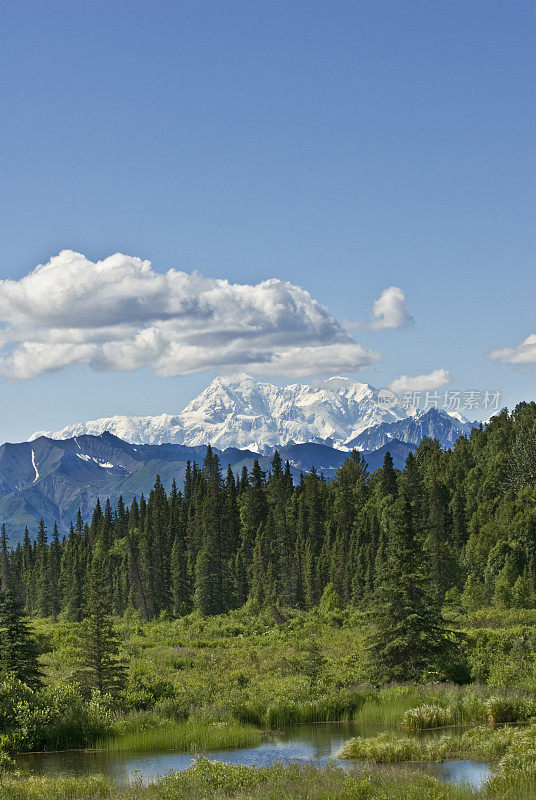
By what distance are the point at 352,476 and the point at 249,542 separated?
23.7 metres

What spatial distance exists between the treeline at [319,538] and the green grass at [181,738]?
2588 inches

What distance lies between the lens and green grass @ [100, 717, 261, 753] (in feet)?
115

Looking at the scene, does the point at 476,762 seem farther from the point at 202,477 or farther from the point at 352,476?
the point at 202,477

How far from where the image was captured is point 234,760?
1261 inches

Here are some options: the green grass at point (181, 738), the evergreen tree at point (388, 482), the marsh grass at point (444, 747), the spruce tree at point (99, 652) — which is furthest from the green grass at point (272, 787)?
the evergreen tree at point (388, 482)

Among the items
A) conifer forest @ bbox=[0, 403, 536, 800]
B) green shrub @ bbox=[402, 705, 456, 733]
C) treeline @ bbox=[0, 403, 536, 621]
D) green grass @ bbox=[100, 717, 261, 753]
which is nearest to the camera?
conifer forest @ bbox=[0, 403, 536, 800]

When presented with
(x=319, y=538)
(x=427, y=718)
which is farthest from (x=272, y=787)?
(x=319, y=538)

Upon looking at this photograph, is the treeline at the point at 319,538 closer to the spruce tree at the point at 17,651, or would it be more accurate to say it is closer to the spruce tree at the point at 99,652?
the spruce tree at the point at 99,652

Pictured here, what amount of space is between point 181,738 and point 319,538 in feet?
370

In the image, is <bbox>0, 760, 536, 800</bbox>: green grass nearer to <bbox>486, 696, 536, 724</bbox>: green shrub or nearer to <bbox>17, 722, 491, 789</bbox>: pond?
<bbox>17, 722, 491, 789</bbox>: pond

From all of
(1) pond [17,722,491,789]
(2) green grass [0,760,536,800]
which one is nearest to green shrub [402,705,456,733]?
(1) pond [17,722,491,789]

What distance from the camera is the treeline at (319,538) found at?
380 feet

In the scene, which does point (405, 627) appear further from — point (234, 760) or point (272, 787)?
point (272, 787)

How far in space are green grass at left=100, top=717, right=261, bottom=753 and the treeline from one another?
6575 centimetres
